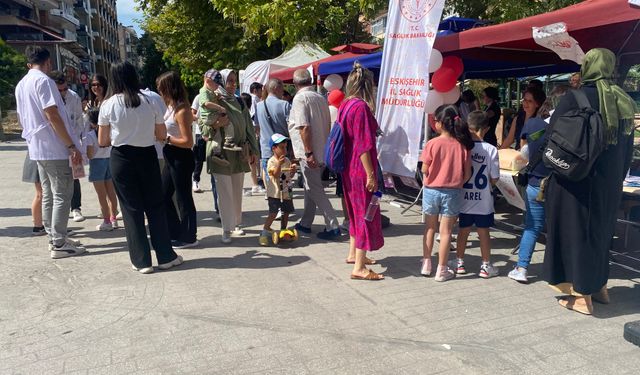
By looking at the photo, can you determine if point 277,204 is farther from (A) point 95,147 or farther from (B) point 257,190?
(B) point 257,190

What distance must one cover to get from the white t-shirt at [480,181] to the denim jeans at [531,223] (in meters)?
0.31

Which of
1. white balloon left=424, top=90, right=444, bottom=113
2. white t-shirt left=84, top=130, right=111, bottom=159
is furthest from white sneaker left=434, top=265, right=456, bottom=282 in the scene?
white t-shirt left=84, top=130, right=111, bottom=159

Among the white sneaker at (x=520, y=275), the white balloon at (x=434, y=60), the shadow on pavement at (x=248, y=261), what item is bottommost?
the shadow on pavement at (x=248, y=261)

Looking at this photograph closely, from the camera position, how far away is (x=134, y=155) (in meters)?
4.50

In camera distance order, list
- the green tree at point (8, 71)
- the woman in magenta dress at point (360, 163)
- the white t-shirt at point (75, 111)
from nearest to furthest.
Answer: the woman in magenta dress at point (360, 163), the white t-shirt at point (75, 111), the green tree at point (8, 71)

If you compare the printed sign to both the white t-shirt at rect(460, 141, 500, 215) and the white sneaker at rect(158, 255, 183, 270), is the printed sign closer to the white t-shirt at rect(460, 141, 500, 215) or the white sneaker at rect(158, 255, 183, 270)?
the white t-shirt at rect(460, 141, 500, 215)

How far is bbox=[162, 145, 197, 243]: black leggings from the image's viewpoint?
5.23 meters

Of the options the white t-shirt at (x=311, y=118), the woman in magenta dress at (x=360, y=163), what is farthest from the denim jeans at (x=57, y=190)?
→ the woman in magenta dress at (x=360, y=163)

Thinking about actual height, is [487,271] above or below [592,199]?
below

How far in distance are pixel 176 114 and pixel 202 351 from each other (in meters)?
2.56

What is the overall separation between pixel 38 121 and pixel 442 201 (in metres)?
3.86

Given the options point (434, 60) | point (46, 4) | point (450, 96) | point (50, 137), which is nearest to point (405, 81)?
point (434, 60)

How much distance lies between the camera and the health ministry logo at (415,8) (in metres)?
5.09

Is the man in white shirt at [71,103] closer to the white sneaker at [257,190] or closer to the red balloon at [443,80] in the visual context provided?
the white sneaker at [257,190]
